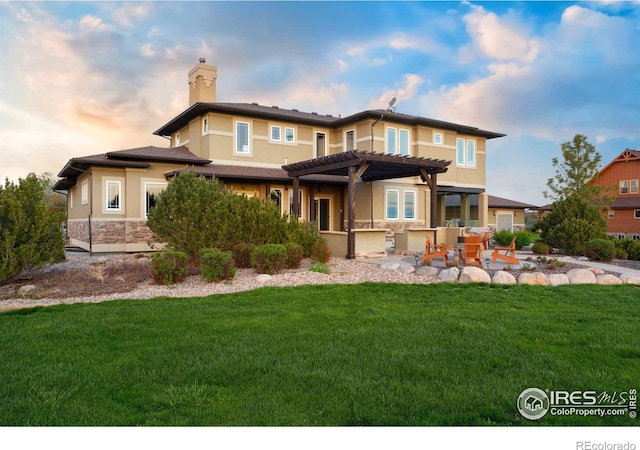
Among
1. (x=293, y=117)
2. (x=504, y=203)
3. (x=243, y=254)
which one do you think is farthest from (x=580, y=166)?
(x=243, y=254)

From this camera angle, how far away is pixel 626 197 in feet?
121

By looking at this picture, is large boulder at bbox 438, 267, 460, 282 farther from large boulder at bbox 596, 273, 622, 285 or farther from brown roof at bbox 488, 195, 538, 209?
brown roof at bbox 488, 195, 538, 209

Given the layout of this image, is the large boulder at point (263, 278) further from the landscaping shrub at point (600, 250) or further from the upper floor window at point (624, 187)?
the upper floor window at point (624, 187)

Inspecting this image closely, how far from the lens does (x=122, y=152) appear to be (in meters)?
16.8

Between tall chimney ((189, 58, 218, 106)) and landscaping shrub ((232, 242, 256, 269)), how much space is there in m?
12.7

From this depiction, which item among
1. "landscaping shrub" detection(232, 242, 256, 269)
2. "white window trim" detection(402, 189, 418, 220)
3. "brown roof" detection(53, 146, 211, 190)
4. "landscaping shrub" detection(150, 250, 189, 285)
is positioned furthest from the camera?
"white window trim" detection(402, 189, 418, 220)

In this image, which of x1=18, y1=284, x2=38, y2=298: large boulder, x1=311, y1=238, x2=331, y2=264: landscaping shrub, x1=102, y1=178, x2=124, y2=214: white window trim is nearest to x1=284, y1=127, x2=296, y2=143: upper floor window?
x1=102, y1=178, x2=124, y2=214: white window trim

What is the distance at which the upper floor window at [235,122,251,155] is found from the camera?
19078 mm

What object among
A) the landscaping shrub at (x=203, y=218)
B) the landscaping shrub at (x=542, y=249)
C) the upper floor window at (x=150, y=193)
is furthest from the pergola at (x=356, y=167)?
the upper floor window at (x=150, y=193)

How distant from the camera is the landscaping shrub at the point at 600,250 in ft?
43.2

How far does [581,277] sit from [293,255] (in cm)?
663

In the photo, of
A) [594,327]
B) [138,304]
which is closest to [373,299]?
[594,327]

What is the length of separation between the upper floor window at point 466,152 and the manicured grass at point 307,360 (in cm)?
1771

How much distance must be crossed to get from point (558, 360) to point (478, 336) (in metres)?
0.91
